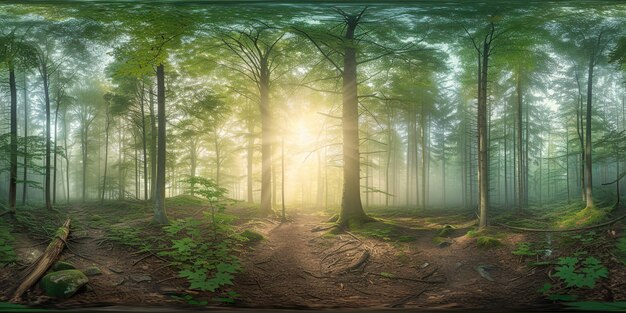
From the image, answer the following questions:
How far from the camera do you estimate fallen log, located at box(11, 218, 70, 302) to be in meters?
2.21

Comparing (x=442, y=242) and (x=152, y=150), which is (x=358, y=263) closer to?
(x=442, y=242)

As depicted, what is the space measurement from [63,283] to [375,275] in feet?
7.00

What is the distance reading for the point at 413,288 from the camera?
2.29 m

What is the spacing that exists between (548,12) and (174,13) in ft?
10.2

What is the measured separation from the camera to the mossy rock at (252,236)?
243cm

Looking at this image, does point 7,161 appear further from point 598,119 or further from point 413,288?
point 598,119

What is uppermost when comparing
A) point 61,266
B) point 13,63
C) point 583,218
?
point 13,63

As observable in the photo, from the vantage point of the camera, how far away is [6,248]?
7.79 ft

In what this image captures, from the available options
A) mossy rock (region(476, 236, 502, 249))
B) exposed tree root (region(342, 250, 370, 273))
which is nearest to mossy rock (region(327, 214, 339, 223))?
exposed tree root (region(342, 250, 370, 273))

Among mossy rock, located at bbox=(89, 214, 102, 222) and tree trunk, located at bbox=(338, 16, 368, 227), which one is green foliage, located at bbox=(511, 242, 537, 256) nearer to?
tree trunk, located at bbox=(338, 16, 368, 227)

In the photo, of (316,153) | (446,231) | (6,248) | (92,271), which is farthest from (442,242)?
(6,248)

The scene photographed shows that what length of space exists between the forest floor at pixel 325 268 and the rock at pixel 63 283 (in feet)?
0.13

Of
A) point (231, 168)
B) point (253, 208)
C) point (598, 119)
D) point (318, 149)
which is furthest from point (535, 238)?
point (231, 168)

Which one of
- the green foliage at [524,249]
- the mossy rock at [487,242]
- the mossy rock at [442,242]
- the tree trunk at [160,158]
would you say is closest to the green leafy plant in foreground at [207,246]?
the tree trunk at [160,158]
